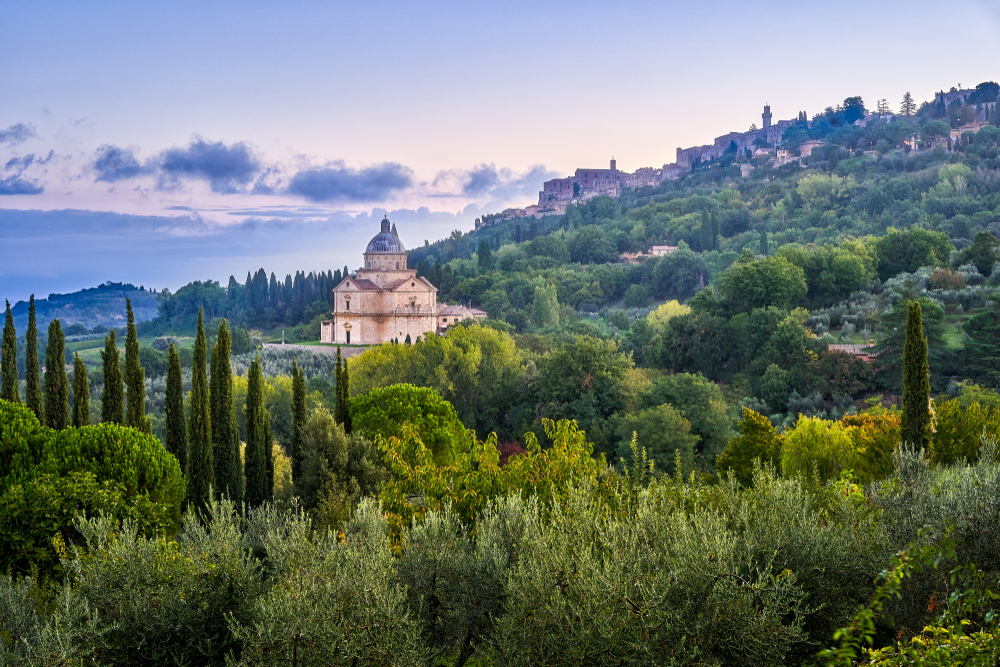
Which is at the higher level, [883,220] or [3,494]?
[883,220]

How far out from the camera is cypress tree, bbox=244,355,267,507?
17.0 meters

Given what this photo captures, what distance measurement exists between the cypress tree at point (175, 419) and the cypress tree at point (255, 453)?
1533mm

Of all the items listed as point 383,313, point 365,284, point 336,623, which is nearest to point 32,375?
point 336,623

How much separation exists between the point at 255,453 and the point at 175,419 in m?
1.97

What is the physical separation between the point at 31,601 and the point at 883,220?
251ft

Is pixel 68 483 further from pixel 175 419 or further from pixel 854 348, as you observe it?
pixel 854 348

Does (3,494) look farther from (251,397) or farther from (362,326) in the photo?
(362,326)

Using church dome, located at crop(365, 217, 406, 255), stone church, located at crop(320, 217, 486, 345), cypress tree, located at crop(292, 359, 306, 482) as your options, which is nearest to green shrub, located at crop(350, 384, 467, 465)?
cypress tree, located at crop(292, 359, 306, 482)

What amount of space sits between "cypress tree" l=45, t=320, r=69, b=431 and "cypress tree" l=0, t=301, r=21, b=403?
0.88m

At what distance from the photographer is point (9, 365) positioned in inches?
672

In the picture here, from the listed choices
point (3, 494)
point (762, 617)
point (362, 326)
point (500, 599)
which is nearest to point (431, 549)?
point (500, 599)

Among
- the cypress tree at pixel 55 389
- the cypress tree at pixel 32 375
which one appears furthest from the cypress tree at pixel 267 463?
the cypress tree at pixel 32 375

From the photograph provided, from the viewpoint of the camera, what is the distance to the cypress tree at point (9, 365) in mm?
16859

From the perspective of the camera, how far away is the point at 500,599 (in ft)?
23.1
